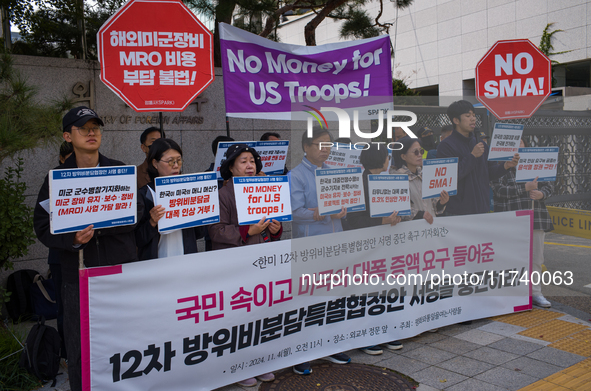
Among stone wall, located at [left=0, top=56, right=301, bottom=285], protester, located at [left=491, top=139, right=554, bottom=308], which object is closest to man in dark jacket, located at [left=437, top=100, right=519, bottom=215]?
protester, located at [left=491, top=139, right=554, bottom=308]

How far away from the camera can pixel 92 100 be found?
611cm

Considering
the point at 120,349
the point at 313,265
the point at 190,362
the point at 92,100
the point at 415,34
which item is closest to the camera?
the point at 120,349

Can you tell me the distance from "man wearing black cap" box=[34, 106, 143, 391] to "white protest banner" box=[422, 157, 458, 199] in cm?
267

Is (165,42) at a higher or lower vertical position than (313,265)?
higher

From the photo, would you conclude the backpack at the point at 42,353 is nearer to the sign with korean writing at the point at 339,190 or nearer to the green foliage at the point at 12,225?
the green foliage at the point at 12,225

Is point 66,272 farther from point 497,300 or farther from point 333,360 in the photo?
point 497,300

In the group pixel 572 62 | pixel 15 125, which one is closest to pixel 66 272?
pixel 15 125

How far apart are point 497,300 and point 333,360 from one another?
2.01 metres

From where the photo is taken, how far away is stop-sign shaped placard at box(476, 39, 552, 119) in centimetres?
552

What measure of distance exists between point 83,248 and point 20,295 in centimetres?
264

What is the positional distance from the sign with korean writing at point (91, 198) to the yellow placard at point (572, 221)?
4851 millimetres

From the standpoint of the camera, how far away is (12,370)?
3.61 metres

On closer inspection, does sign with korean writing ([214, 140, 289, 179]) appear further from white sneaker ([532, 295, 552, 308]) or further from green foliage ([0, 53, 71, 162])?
white sneaker ([532, 295, 552, 308])

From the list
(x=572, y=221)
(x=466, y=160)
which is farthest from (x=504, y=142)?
(x=572, y=221)
